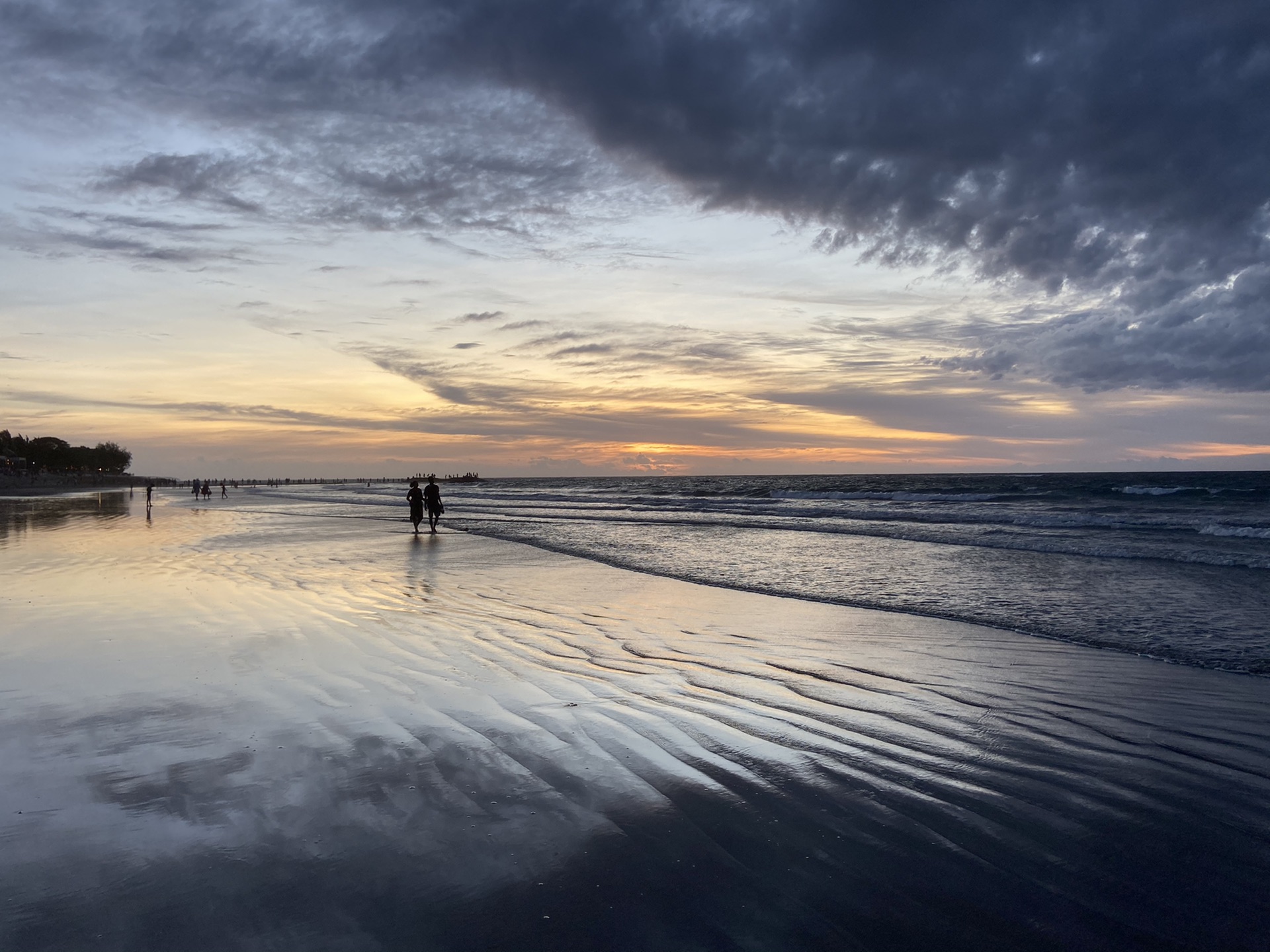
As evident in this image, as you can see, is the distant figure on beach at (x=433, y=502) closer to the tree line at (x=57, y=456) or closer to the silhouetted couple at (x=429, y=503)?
the silhouetted couple at (x=429, y=503)

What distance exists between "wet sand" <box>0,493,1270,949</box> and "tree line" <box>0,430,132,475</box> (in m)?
144

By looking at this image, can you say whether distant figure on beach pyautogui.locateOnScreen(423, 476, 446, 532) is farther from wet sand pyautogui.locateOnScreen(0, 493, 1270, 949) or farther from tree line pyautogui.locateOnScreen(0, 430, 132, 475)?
tree line pyautogui.locateOnScreen(0, 430, 132, 475)

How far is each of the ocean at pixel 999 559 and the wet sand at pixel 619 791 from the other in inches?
77.4

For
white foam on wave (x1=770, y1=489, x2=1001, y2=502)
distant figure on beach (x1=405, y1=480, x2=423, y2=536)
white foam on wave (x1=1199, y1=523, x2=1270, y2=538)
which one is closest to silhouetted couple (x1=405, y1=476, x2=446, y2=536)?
distant figure on beach (x1=405, y1=480, x2=423, y2=536)

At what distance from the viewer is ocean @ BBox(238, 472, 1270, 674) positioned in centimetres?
968

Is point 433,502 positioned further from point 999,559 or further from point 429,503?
point 999,559

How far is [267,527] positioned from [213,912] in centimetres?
2723

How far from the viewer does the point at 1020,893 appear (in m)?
3.07

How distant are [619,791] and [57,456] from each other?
185126 millimetres

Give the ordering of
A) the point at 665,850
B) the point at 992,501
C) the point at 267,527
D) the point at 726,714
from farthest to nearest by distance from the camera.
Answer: the point at 992,501 → the point at 267,527 → the point at 726,714 → the point at 665,850

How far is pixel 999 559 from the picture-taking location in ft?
56.4

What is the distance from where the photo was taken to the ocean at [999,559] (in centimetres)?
968

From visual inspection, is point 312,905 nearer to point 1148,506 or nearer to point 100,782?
point 100,782

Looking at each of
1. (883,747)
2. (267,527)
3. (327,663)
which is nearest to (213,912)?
(883,747)
